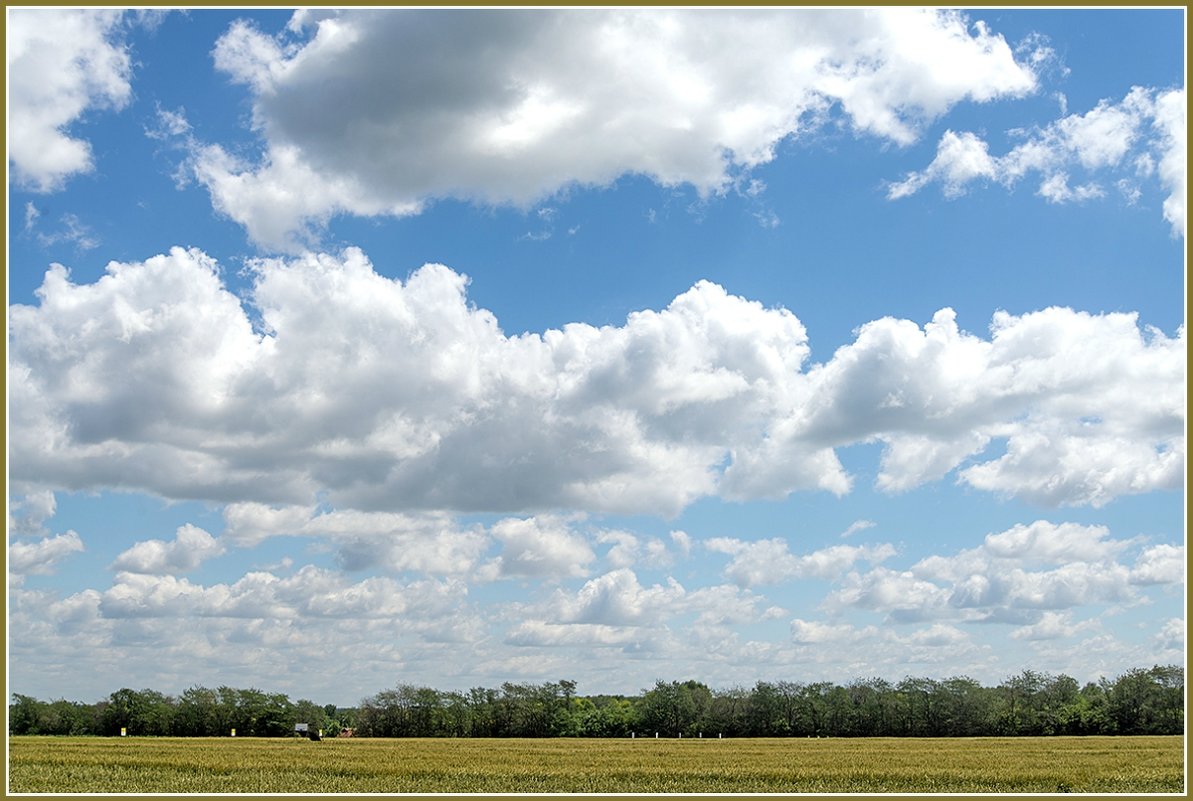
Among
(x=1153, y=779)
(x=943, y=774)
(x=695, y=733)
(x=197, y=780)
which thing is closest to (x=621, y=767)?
(x=943, y=774)

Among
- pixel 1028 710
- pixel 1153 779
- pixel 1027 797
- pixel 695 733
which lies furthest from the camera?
pixel 695 733

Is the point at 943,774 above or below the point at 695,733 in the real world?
above

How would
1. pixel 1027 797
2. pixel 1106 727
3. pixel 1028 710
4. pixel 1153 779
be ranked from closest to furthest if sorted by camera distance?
1. pixel 1027 797
2. pixel 1153 779
3. pixel 1106 727
4. pixel 1028 710

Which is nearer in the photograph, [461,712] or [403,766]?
[403,766]

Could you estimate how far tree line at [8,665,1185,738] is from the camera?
133 m

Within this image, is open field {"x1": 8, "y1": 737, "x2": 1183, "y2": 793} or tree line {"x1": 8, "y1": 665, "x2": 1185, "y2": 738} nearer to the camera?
open field {"x1": 8, "y1": 737, "x2": 1183, "y2": 793}

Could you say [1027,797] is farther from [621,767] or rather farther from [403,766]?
[403,766]

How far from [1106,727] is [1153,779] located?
8571 centimetres

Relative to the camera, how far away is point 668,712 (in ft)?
492

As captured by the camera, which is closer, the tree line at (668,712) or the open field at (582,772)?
the open field at (582,772)

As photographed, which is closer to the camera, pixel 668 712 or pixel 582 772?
pixel 582 772

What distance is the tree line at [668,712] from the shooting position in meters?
133

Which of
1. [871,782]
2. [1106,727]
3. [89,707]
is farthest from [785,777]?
[89,707]

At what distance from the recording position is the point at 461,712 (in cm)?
15125
